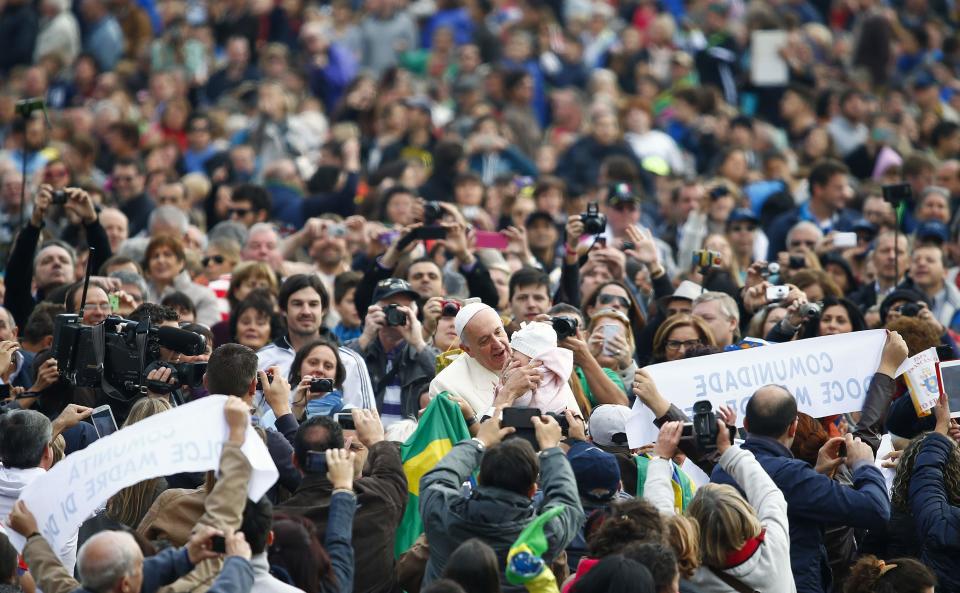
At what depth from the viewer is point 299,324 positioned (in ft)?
34.1

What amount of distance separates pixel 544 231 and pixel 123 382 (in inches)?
215

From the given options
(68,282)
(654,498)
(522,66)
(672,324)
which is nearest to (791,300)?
(672,324)

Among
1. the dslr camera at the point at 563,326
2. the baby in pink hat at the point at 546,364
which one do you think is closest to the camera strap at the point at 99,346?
the baby in pink hat at the point at 546,364

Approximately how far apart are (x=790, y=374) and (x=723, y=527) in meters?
1.89

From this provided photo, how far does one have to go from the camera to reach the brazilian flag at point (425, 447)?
7.95 m

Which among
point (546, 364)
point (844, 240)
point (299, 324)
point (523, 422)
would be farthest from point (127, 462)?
point (844, 240)

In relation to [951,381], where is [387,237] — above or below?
below

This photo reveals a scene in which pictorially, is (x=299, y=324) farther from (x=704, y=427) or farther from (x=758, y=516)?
(x=758, y=516)

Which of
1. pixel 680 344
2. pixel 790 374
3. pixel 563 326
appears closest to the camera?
pixel 790 374

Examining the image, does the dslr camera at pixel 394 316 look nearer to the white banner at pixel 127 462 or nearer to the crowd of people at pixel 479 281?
the crowd of people at pixel 479 281

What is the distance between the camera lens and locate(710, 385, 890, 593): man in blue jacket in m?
7.53

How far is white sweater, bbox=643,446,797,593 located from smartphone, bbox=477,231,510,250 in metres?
4.85

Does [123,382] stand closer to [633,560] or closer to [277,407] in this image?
[277,407]

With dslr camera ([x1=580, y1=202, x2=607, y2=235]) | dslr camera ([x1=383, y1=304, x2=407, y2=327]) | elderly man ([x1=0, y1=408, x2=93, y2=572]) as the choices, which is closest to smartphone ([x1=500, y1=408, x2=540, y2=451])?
elderly man ([x1=0, y1=408, x2=93, y2=572])
